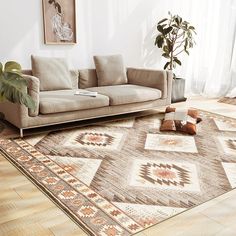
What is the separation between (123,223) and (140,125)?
201 centimetres

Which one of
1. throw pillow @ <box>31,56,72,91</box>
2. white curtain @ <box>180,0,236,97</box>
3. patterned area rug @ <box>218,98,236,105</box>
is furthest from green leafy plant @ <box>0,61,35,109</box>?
white curtain @ <box>180,0,236,97</box>

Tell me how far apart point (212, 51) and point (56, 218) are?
4.72 m

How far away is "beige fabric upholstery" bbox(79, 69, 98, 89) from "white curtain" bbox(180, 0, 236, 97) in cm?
210

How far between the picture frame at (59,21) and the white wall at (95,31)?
0.07 meters

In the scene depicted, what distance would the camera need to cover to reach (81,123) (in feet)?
12.1

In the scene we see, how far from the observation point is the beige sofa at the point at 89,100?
3080 mm

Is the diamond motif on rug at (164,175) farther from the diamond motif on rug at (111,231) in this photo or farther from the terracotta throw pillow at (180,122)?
the terracotta throw pillow at (180,122)

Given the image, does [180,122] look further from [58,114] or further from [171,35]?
[171,35]

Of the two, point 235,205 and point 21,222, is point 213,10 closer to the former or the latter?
point 235,205

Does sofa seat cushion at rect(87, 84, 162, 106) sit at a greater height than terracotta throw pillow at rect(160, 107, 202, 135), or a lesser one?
greater

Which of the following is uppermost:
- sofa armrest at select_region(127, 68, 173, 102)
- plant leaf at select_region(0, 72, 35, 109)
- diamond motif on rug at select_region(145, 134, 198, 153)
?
plant leaf at select_region(0, 72, 35, 109)

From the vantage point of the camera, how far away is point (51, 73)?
3668mm

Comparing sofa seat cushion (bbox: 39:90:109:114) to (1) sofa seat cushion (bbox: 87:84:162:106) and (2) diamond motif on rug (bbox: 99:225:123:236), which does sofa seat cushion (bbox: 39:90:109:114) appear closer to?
(1) sofa seat cushion (bbox: 87:84:162:106)

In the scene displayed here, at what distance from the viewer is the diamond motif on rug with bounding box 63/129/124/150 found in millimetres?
2928
